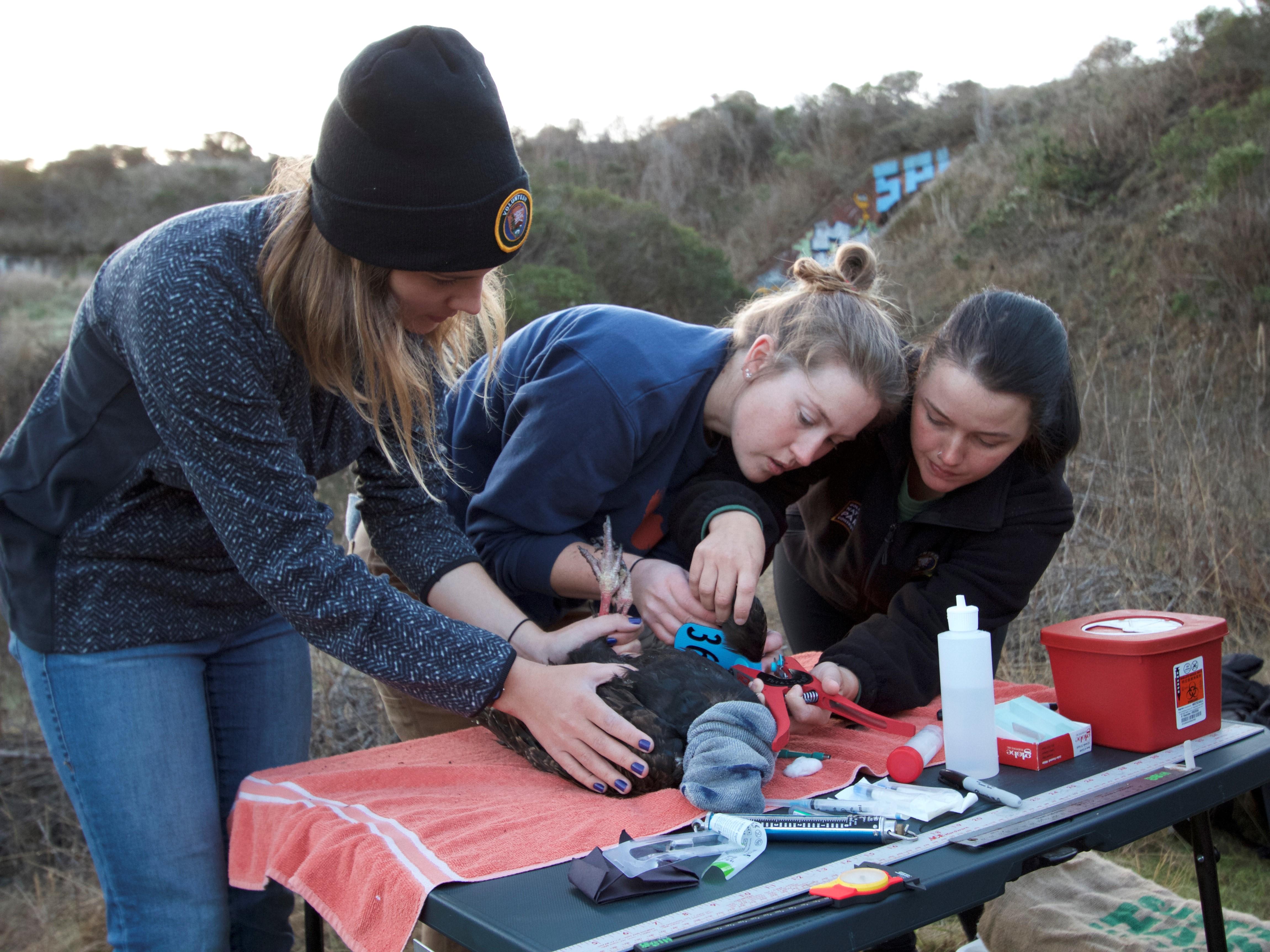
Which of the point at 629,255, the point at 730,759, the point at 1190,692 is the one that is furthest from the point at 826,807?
the point at 629,255

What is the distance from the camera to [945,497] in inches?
81.7

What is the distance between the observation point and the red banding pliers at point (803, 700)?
159 centimetres

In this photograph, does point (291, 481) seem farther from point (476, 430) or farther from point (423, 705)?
point (423, 705)

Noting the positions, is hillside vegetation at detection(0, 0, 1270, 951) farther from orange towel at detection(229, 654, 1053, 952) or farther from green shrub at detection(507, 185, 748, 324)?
orange towel at detection(229, 654, 1053, 952)

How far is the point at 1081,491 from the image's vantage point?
15.7 feet

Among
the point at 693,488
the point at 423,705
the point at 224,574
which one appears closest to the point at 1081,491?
the point at 693,488

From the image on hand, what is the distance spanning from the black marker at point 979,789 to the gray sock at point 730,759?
26 centimetres

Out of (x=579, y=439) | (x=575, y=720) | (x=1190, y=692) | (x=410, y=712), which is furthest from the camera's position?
(x=410, y=712)

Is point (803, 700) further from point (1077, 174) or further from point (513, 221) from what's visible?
point (1077, 174)

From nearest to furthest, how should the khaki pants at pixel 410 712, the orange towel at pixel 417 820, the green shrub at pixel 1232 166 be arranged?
the orange towel at pixel 417 820
the khaki pants at pixel 410 712
the green shrub at pixel 1232 166

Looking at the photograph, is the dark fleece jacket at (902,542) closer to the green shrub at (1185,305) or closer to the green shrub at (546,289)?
the green shrub at (546,289)

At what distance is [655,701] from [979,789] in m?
0.49

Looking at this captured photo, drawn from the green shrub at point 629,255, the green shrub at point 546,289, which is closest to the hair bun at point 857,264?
the green shrub at point 546,289

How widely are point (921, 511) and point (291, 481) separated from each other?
1.32 m
